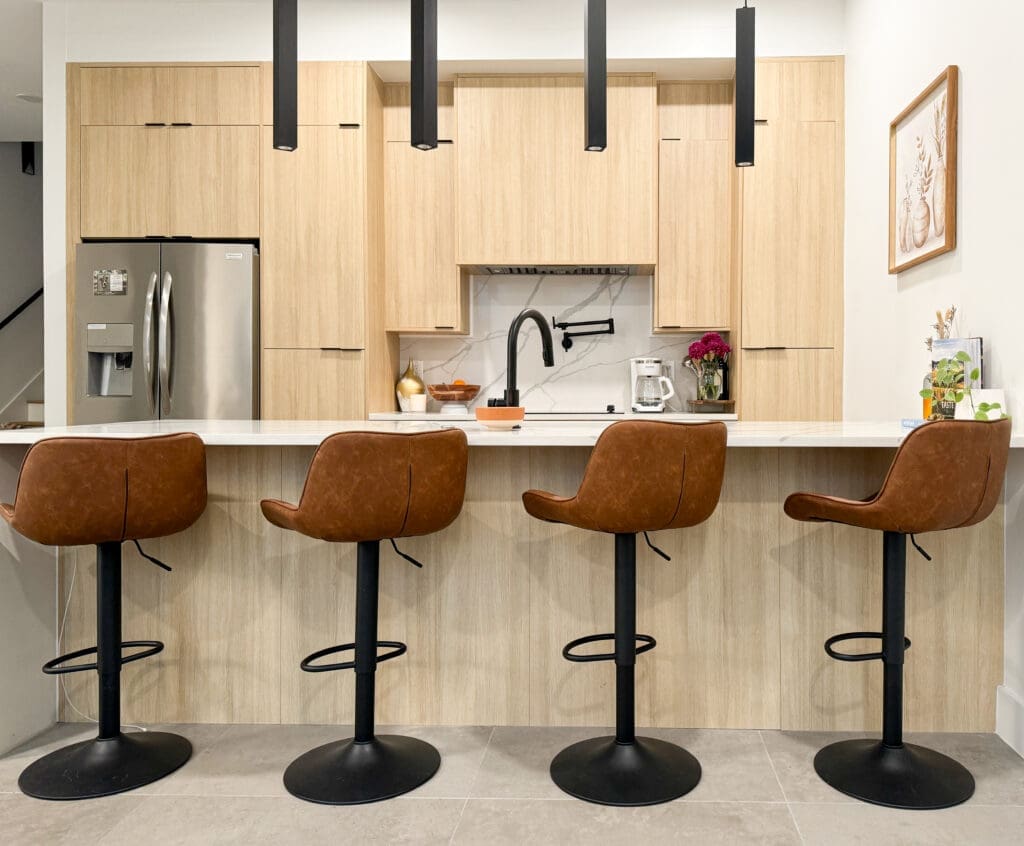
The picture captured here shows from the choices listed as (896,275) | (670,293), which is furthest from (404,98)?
(896,275)

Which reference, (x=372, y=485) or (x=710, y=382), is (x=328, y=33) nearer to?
(x=710, y=382)

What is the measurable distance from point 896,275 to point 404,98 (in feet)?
8.77

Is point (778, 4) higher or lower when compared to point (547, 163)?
higher

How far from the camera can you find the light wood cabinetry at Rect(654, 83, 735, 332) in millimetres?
4379

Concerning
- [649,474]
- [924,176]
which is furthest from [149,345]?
[924,176]

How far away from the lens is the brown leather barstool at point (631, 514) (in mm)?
1977

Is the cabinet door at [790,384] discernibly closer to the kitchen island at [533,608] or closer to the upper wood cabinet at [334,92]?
the kitchen island at [533,608]

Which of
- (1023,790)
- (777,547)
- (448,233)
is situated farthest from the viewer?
(448,233)

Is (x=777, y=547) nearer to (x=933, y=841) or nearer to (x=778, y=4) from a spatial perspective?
(x=933, y=841)

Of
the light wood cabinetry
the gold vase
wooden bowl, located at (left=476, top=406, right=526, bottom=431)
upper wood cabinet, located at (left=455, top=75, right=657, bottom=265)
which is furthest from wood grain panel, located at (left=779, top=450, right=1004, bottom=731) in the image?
the gold vase

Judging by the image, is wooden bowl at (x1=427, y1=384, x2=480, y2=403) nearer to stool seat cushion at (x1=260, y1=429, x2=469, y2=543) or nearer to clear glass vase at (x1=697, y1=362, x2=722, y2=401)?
clear glass vase at (x1=697, y1=362, x2=722, y2=401)

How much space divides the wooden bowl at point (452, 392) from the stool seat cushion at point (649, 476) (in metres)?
2.51

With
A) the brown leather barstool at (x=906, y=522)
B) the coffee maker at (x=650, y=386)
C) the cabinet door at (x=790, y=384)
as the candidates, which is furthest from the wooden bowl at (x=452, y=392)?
the brown leather barstool at (x=906, y=522)

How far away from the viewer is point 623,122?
4312 mm
